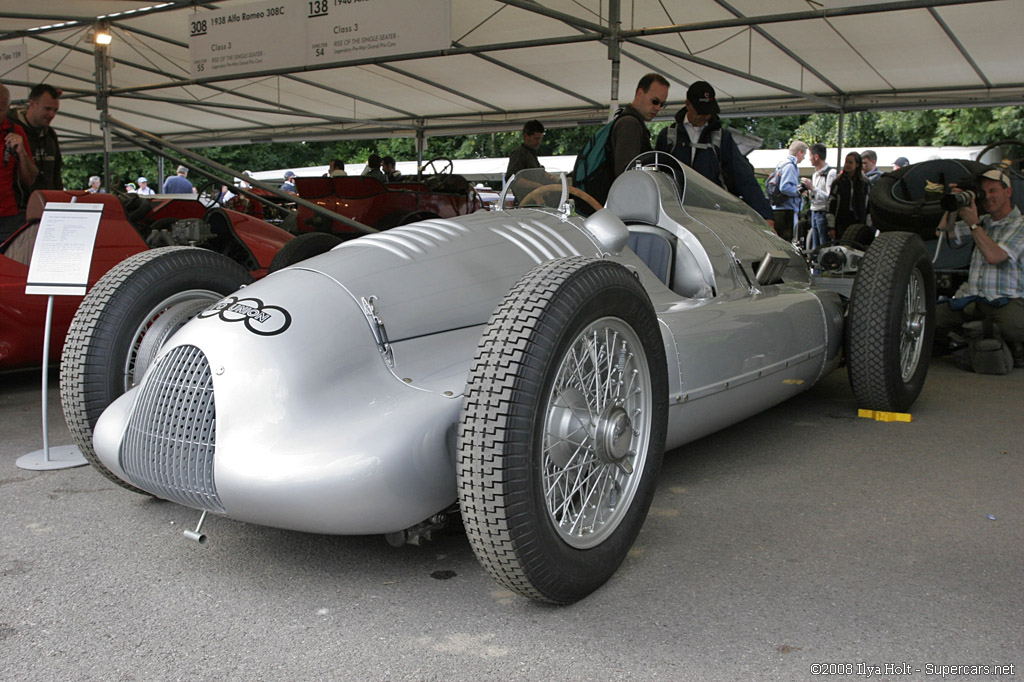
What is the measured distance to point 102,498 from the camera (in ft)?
10.6

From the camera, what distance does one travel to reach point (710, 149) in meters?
5.20

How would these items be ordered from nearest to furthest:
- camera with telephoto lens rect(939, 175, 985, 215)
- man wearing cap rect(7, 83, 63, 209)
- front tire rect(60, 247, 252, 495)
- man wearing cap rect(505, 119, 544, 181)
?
1. front tire rect(60, 247, 252, 495)
2. camera with telephoto lens rect(939, 175, 985, 215)
3. man wearing cap rect(7, 83, 63, 209)
4. man wearing cap rect(505, 119, 544, 181)

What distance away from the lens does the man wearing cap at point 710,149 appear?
5.17m

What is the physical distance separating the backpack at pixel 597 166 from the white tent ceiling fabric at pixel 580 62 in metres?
3.73

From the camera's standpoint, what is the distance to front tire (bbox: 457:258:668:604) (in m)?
2.07

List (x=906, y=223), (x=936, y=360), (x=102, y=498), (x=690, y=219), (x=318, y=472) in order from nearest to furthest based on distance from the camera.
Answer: (x=318, y=472)
(x=102, y=498)
(x=690, y=219)
(x=936, y=360)
(x=906, y=223)

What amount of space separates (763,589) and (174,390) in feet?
5.87

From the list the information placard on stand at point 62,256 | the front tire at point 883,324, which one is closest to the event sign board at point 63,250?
the information placard on stand at point 62,256

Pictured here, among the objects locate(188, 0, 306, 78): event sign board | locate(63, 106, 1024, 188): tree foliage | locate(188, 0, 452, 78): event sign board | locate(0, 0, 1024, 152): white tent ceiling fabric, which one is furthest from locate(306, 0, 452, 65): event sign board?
locate(63, 106, 1024, 188): tree foliage

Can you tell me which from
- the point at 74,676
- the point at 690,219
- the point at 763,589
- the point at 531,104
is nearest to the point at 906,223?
the point at 690,219

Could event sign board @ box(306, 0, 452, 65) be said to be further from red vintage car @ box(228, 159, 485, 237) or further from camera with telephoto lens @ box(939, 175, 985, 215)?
camera with telephoto lens @ box(939, 175, 985, 215)

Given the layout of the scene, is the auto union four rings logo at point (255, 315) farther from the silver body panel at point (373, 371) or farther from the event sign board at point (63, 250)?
the event sign board at point (63, 250)

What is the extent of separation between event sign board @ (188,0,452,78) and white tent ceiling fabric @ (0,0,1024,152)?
567 mm

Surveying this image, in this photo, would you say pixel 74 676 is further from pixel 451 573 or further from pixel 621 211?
pixel 621 211
